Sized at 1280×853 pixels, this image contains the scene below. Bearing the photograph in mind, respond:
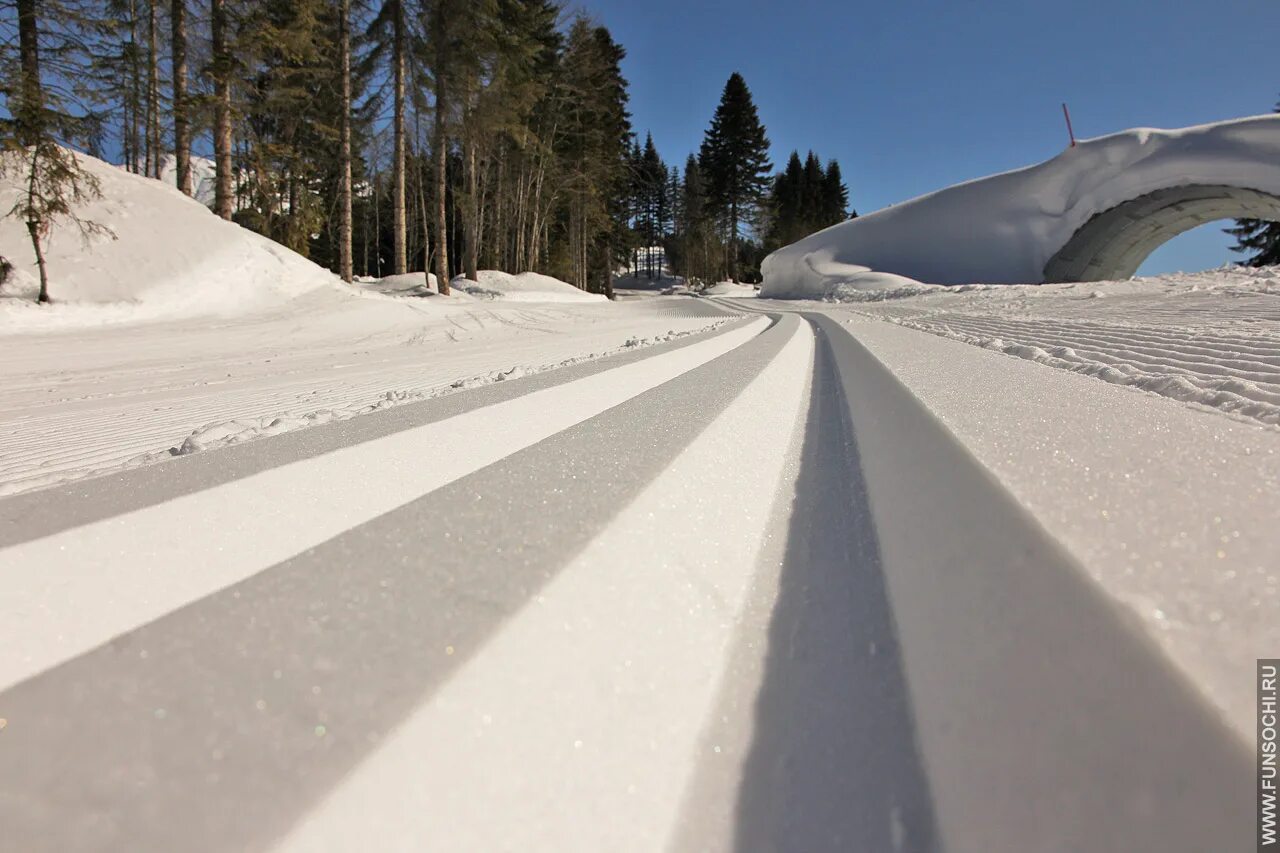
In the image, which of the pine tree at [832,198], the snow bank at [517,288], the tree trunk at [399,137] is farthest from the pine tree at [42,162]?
the pine tree at [832,198]

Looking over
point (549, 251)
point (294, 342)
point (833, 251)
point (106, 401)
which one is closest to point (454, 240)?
point (549, 251)

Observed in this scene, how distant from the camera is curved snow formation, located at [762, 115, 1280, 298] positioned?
1152cm

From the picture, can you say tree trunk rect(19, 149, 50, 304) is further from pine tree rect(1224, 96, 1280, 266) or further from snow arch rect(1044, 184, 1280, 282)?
pine tree rect(1224, 96, 1280, 266)

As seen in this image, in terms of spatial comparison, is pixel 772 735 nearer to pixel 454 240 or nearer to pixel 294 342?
pixel 294 342

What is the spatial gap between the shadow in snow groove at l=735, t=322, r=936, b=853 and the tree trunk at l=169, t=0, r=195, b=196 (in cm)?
1029

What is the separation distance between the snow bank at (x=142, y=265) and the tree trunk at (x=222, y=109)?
1.19 meters

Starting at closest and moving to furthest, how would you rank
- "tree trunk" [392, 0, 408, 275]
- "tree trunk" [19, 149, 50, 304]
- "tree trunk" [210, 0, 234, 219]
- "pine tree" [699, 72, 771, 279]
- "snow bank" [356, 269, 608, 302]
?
"tree trunk" [19, 149, 50, 304] → "tree trunk" [210, 0, 234, 219] → "tree trunk" [392, 0, 408, 275] → "snow bank" [356, 269, 608, 302] → "pine tree" [699, 72, 771, 279]

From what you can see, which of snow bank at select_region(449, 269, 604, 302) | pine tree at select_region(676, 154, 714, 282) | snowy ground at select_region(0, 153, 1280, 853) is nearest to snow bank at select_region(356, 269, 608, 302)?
snow bank at select_region(449, 269, 604, 302)

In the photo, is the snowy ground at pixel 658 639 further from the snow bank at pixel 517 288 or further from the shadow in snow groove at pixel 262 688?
the snow bank at pixel 517 288

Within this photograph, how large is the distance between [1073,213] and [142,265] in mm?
17232

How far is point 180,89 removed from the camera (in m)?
7.74

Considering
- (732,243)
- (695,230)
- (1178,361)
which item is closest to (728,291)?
(732,243)

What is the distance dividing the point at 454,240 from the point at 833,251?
16.2 metres

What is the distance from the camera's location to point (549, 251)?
2559cm
